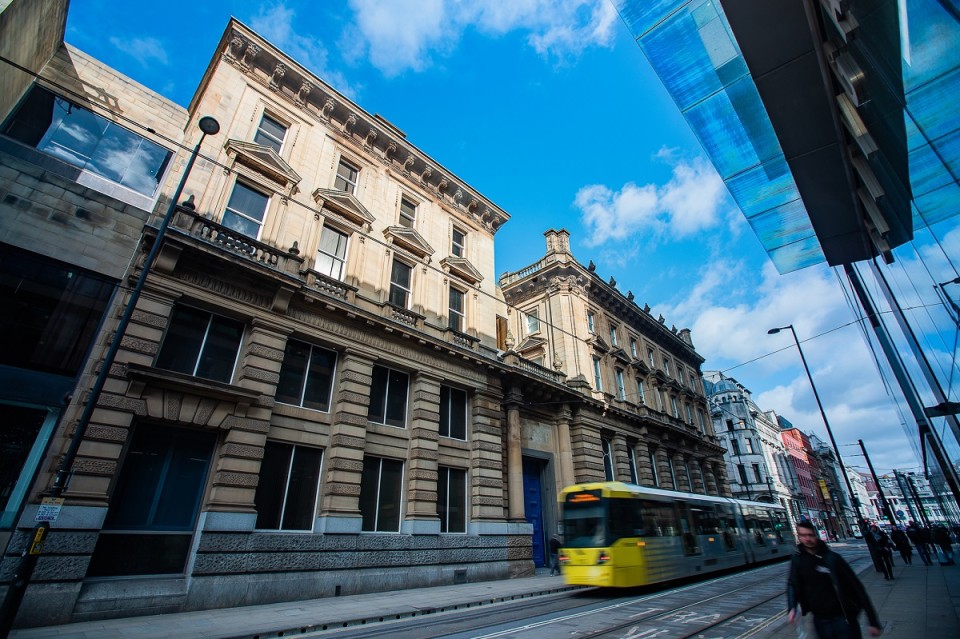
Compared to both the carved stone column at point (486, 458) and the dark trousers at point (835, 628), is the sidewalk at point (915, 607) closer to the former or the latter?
the dark trousers at point (835, 628)

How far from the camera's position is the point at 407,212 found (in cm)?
2091

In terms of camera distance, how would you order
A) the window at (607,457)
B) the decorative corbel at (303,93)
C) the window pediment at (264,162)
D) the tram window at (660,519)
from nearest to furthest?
1. the tram window at (660,519)
2. the window pediment at (264,162)
3. the decorative corbel at (303,93)
4. the window at (607,457)

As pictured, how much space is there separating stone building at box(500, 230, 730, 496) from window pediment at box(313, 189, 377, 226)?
9.38 meters

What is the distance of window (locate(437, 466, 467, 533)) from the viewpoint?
15.9 meters

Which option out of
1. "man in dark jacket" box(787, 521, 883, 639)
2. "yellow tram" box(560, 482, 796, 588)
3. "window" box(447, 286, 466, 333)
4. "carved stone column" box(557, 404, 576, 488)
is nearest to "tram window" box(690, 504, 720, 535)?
"yellow tram" box(560, 482, 796, 588)

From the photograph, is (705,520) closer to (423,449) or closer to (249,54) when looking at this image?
(423,449)

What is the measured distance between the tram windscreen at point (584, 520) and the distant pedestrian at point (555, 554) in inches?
219

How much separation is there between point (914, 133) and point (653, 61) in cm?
410

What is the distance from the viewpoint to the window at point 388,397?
15.5m

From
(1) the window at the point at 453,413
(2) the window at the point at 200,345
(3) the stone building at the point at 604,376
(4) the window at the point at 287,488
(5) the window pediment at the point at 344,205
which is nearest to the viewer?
(2) the window at the point at 200,345

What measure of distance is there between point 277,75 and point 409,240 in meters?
8.41

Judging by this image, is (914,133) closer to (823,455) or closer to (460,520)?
(460,520)

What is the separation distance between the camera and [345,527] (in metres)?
12.7

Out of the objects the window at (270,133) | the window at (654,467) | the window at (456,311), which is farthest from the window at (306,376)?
the window at (654,467)
